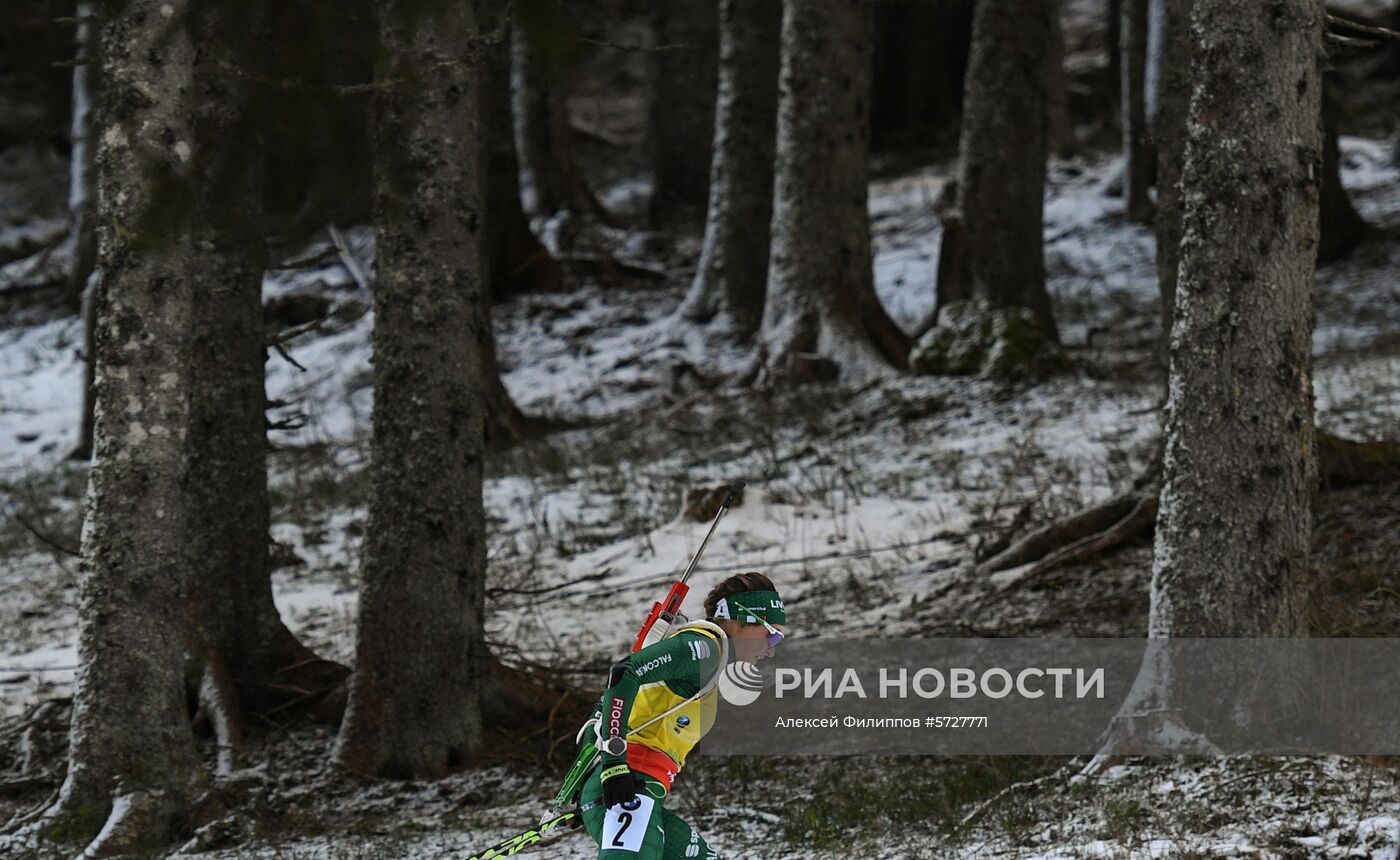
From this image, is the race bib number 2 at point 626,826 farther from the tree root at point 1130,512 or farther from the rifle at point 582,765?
the tree root at point 1130,512

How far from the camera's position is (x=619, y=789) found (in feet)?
13.9

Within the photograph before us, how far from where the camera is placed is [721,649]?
14.6 feet

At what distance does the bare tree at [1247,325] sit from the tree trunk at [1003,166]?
8559mm

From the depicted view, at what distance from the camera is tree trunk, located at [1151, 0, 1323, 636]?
571 centimetres

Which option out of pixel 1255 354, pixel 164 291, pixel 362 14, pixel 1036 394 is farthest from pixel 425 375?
pixel 1036 394

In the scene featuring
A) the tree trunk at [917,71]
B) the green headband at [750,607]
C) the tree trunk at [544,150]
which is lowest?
the green headband at [750,607]

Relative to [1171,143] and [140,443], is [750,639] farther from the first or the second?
[1171,143]

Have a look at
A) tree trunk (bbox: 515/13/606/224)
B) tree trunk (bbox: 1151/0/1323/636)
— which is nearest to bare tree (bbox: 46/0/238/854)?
tree trunk (bbox: 1151/0/1323/636)

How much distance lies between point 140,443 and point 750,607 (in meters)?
2.89

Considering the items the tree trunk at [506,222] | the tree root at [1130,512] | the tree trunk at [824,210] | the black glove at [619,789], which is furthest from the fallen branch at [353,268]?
the black glove at [619,789]

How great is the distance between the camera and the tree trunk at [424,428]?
22.4 feet

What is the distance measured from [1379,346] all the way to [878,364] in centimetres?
424

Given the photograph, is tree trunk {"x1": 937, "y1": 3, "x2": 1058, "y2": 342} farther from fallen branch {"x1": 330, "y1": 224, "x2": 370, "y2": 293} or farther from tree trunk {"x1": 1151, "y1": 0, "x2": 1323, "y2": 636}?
fallen branch {"x1": 330, "y1": 224, "x2": 370, "y2": 293}

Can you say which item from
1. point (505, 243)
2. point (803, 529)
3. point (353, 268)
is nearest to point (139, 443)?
point (803, 529)
